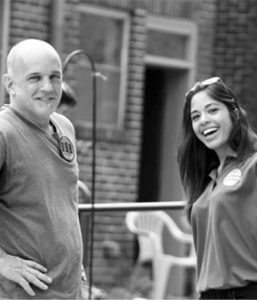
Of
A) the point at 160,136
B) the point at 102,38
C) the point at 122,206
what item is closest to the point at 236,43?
the point at 160,136

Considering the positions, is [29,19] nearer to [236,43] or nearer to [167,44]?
[167,44]

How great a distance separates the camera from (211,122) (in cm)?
469

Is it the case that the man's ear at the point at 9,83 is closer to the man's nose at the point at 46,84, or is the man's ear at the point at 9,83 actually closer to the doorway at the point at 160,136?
the man's nose at the point at 46,84

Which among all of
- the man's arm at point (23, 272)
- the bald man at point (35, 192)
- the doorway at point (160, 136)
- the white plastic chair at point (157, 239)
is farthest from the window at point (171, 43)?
the man's arm at point (23, 272)

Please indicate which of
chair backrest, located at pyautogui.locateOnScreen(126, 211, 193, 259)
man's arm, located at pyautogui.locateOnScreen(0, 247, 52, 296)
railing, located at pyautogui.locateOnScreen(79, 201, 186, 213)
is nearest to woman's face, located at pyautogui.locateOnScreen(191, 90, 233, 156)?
man's arm, located at pyautogui.locateOnScreen(0, 247, 52, 296)

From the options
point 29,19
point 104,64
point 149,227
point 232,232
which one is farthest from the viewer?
point 104,64

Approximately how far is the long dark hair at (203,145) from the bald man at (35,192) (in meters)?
0.96

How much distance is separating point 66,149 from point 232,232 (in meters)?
0.88

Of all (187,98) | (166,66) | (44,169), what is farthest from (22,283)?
(166,66)

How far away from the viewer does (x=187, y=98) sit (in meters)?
4.84

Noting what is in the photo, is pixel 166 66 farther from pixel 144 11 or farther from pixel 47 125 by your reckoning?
pixel 47 125

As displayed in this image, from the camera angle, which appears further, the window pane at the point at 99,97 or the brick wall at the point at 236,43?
the brick wall at the point at 236,43

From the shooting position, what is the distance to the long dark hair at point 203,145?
4.71 m

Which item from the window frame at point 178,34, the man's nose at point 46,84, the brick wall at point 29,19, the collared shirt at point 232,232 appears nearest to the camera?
the man's nose at point 46,84
